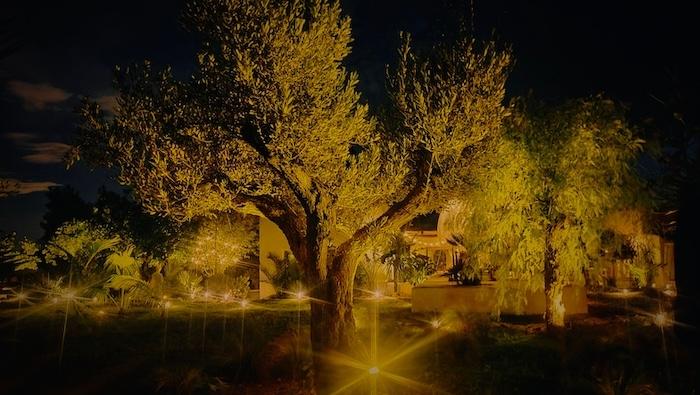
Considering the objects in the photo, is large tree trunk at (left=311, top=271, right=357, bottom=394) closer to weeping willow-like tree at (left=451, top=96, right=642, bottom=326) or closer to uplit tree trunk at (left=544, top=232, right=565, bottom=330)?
weeping willow-like tree at (left=451, top=96, right=642, bottom=326)

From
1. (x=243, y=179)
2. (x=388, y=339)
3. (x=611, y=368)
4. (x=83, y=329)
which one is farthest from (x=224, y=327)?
(x=611, y=368)

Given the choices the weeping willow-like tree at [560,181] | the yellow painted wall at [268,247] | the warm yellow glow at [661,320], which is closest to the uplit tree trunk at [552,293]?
the weeping willow-like tree at [560,181]

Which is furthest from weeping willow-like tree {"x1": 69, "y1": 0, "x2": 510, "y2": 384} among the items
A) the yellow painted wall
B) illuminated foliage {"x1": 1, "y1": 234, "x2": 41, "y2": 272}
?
the yellow painted wall

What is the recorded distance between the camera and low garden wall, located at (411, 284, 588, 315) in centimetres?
1783

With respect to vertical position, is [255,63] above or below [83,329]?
above

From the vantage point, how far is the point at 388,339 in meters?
13.0

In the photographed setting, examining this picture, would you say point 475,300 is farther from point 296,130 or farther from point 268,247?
point 268,247

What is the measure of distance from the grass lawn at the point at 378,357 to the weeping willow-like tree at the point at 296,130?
5.25 ft

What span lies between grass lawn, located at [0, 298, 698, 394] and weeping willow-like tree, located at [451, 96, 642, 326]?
2.57 metres

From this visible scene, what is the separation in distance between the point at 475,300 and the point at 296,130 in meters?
12.1

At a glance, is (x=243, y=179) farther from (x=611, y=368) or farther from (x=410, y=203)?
(x=611, y=368)

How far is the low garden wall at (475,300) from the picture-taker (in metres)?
17.8

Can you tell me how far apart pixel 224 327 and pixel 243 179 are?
8114 mm

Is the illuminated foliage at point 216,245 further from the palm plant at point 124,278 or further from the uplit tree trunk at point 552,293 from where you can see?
the uplit tree trunk at point 552,293
